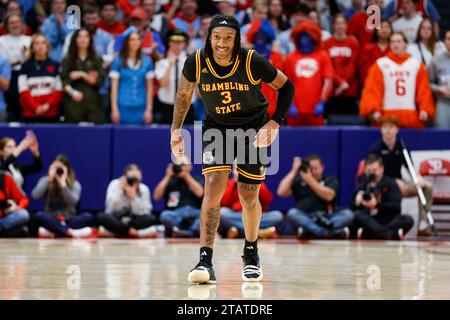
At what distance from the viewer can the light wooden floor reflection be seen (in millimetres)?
→ 6711

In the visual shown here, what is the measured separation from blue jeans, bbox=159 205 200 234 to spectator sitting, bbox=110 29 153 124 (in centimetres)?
163

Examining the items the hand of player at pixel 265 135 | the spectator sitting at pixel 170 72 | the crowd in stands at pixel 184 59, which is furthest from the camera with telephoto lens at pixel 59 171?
the hand of player at pixel 265 135

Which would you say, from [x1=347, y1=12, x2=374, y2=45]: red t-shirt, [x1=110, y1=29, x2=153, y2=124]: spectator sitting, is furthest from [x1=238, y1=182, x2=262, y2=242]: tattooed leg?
[x1=347, y1=12, x2=374, y2=45]: red t-shirt

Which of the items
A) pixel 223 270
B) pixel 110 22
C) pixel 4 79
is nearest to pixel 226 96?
pixel 223 270

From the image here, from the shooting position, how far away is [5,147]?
13016 millimetres

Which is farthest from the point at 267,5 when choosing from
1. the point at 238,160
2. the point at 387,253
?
the point at 238,160

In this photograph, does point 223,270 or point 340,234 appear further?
point 340,234

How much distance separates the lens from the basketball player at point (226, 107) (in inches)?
289

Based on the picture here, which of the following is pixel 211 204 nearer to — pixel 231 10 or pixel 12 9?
pixel 231 10

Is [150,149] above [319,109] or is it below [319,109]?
below

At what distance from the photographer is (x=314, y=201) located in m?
13.1

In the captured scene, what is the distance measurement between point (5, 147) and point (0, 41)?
202 cm

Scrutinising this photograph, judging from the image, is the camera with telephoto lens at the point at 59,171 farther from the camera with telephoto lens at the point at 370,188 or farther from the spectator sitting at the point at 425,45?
the spectator sitting at the point at 425,45

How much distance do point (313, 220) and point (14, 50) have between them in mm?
5021
